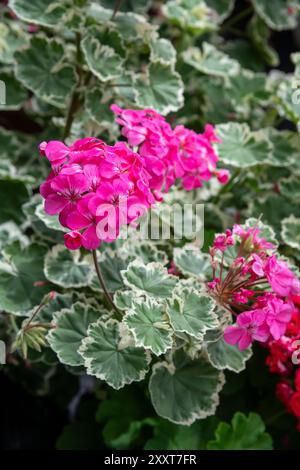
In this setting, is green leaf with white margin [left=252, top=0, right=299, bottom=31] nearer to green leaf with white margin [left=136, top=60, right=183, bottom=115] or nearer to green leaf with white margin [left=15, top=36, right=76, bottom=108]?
green leaf with white margin [left=136, top=60, right=183, bottom=115]

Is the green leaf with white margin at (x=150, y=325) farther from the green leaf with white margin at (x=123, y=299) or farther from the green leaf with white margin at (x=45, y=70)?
the green leaf with white margin at (x=45, y=70)

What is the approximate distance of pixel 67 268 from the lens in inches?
50.2

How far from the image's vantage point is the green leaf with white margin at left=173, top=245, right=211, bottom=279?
48.6 inches

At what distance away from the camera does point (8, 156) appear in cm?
169

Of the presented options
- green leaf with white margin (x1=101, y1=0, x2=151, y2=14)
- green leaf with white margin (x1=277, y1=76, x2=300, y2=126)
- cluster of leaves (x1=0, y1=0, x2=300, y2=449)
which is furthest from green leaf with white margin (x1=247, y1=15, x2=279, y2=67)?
green leaf with white margin (x1=277, y1=76, x2=300, y2=126)

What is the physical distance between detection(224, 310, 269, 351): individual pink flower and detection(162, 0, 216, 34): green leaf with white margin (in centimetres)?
95

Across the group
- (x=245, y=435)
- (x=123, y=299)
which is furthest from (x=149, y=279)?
(x=245, y=435)

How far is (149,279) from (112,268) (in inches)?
4.9

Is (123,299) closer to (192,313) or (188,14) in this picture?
(192,313)

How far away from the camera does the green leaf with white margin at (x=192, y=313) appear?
1024mm

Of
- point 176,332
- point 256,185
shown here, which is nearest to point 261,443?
point 176,332

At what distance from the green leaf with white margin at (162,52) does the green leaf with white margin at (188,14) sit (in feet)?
0.70
